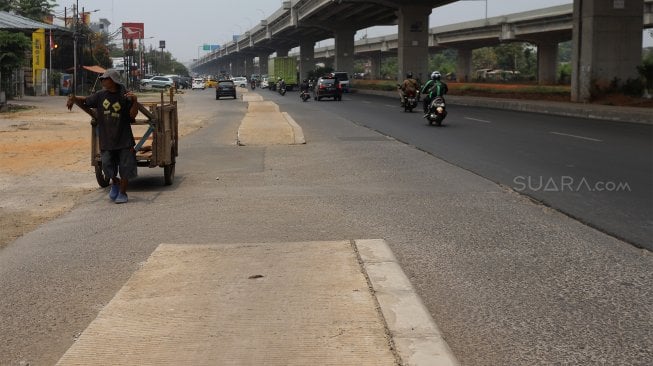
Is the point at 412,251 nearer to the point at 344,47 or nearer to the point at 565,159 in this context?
the point at 565,159

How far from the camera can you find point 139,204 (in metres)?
9.84

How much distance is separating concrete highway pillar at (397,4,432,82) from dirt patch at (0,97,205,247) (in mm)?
36442

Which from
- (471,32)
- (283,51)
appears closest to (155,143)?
(471,32)

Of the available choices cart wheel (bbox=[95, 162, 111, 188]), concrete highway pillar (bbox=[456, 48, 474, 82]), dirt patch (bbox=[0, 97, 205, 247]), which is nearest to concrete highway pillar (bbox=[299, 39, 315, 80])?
concrete highway pillar (bbox=[456, 48, 474, 82])

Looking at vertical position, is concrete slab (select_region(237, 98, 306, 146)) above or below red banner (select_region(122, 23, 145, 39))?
below

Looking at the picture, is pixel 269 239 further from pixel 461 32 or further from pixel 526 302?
pixel 461 32

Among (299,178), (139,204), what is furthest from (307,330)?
(299,178)

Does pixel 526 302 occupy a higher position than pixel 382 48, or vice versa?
pixel 382 48

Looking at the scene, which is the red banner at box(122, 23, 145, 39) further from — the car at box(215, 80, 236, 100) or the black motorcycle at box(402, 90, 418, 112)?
the black motorcycle at box(402, 90, 418, 112)

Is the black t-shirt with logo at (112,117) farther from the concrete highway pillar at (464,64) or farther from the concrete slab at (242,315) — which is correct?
the concrete highway pillar at (464,64)

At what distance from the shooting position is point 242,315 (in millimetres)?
4812

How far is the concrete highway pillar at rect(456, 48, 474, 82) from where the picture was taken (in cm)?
10050

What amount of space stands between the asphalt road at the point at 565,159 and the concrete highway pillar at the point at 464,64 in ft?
249

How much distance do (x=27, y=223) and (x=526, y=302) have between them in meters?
6.34
